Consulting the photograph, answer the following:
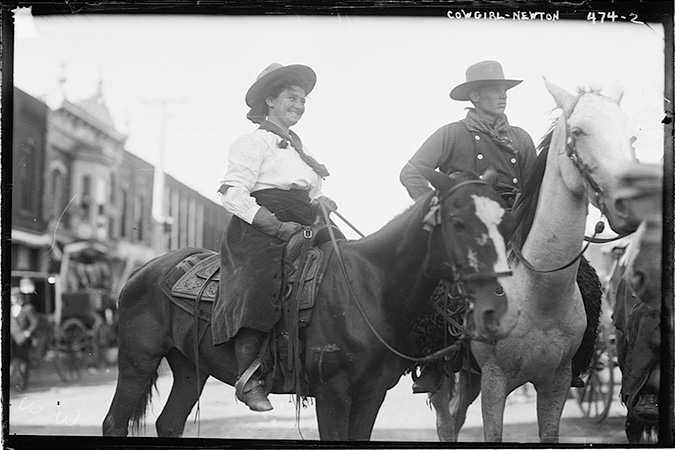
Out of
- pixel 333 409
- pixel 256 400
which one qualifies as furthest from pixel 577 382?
pixel 256 400

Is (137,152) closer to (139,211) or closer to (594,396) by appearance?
(139,211)

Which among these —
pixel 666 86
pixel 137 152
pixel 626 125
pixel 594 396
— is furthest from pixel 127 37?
pixel 594 396

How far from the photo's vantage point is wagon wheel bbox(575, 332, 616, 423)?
520cm

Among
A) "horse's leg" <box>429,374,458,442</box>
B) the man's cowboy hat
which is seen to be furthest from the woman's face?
"horse's leg" <box>429,374,458,442</box>

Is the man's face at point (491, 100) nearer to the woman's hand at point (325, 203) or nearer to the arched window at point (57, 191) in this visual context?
the woman's hand at point (325, 203)

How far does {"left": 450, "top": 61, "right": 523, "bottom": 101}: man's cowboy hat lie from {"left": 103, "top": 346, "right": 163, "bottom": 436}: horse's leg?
9.65ft

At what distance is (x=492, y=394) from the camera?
4.73 meters

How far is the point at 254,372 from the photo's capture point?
4.74m

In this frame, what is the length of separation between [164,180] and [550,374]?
294 centimetres

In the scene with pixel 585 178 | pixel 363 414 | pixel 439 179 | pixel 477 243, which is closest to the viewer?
pixel 477 243

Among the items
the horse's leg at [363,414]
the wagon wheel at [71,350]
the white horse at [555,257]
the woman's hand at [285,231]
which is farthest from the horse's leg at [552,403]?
the wagon wheel at [71,350]

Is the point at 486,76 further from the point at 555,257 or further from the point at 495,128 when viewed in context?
the point at 555,257

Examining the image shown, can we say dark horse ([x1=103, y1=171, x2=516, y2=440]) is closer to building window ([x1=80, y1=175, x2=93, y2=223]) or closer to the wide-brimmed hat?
building window ([x1=80, y1=175, x2=93, y2=223])

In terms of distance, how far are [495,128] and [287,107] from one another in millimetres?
1459
